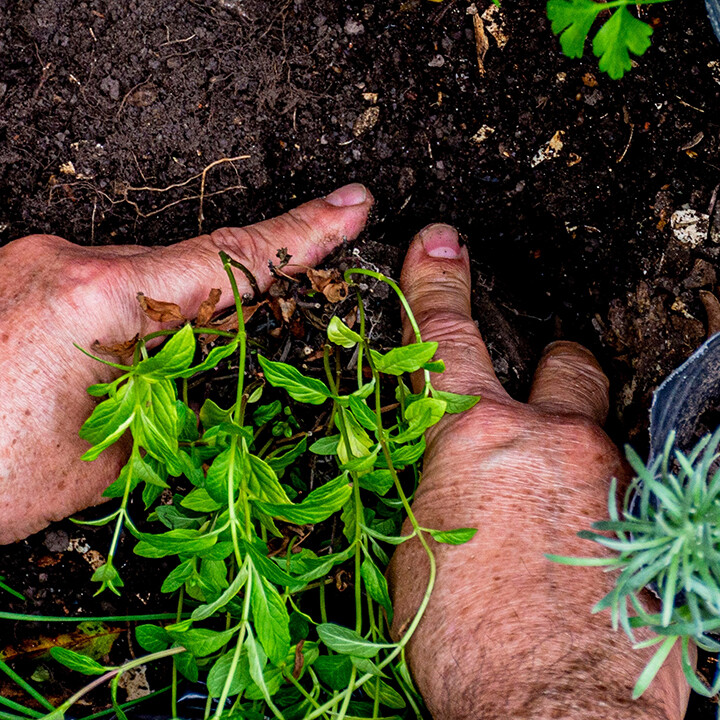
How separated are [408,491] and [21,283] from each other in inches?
38.4

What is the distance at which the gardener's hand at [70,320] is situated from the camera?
57.6 inches

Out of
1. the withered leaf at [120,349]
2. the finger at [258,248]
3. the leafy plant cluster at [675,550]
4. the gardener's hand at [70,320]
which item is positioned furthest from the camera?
the finger at [258,248]

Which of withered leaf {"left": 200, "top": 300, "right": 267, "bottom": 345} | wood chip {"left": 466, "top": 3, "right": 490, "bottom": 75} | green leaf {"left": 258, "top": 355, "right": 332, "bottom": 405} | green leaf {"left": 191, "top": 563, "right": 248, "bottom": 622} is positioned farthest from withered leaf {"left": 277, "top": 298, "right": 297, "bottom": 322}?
wood chip {"left": 466, "top": 3, "right": 490, "bottom": 75}

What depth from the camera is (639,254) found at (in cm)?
163

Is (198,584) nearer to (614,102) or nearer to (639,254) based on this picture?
(639,254)

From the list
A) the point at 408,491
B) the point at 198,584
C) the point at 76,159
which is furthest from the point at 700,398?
the point at 76,159

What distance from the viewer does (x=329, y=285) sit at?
4.97ft

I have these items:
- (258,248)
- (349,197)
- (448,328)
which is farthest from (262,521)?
(349,197)

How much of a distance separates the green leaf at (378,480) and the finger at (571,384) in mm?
417

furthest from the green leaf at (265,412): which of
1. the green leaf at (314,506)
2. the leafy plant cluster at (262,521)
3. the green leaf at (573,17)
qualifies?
the green leaf at (573,17)

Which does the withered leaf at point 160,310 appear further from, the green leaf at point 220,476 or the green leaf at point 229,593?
the green leaf at point 229,593

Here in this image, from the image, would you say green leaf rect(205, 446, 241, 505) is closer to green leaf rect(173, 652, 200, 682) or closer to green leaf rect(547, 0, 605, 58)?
green leaf rect(173, 652, 200, 682)

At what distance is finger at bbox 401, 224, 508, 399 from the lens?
57.2 inches

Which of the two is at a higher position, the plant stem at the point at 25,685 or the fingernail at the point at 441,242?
the fingernail at the point at 441,242
